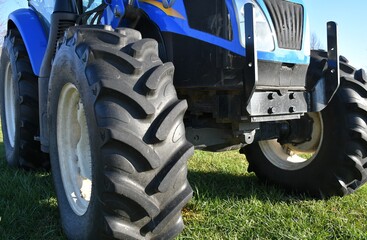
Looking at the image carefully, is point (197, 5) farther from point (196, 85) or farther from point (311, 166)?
point (311, 166)

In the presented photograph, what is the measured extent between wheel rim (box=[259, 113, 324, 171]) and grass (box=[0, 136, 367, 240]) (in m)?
0.25

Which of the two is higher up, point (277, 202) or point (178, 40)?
point (178, 40)

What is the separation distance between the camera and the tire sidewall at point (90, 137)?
1.87 meters

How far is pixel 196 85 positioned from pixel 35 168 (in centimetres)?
207

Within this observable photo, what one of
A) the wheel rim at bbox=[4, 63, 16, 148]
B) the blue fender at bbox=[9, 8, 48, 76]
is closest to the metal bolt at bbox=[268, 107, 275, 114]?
the blue fender at bbox=[9, 8, 48, 76]

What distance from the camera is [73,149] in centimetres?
263

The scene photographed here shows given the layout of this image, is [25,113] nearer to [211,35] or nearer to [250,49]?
[211,35]

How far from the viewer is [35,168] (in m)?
3.75

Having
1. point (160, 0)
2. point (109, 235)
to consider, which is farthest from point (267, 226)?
point (160, 0)

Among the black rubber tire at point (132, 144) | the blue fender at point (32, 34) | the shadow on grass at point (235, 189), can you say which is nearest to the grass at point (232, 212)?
the shadow on grass at point (235, 189)

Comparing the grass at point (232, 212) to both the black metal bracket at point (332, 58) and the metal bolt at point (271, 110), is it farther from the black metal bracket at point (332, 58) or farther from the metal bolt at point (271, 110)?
the black metal bracket at point (332, 58)

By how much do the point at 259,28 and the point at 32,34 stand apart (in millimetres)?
2213

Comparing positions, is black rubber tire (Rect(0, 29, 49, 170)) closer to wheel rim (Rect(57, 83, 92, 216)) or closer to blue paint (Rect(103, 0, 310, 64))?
wheel rim (Rect(57, 83, 92, 216))

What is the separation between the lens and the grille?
7.71 feet
